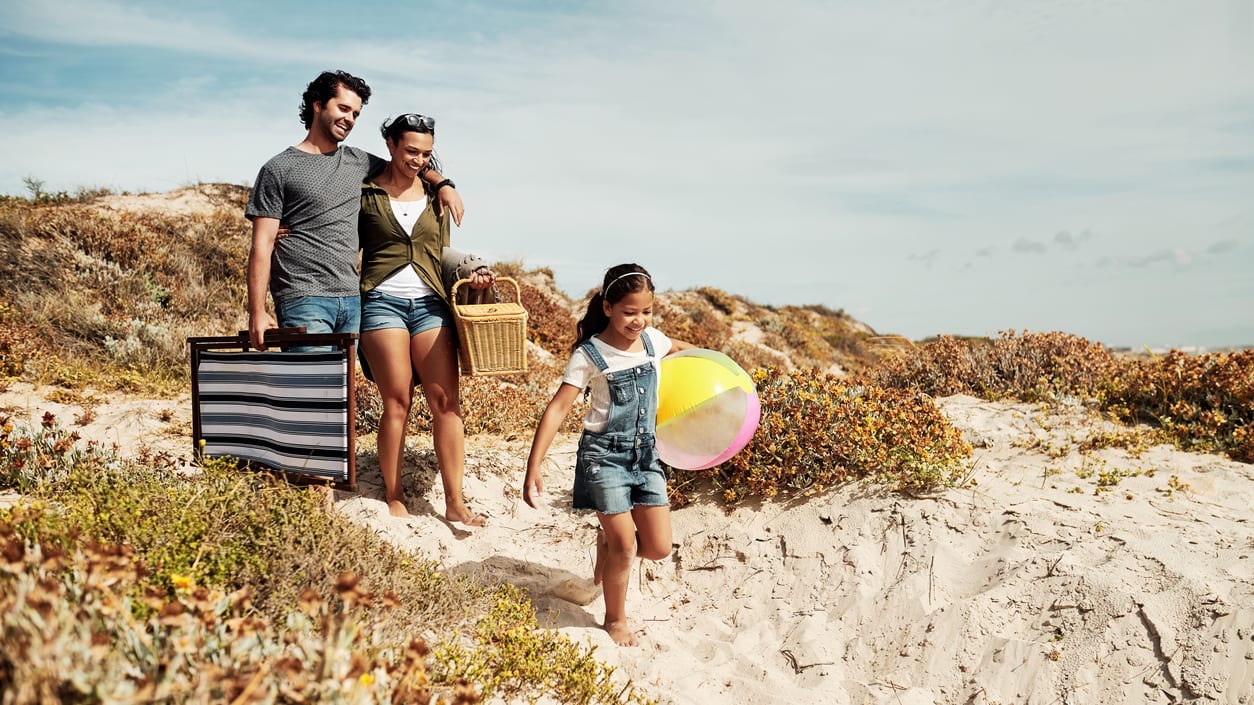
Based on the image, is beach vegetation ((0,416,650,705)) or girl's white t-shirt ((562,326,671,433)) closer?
beach vegetation ((0,416,650,705))

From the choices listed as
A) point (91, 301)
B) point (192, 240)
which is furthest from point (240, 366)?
point (192, 240)

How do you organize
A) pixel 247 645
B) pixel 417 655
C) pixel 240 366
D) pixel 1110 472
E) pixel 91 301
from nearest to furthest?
1. pixel 247 645
2. pixel 417 655
3. pixel 240 366
4. pixel 1110 472
5. pixel 91 301

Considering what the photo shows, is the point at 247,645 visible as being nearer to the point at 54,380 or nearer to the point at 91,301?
the point at 54,380

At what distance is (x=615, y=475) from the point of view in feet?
14.0

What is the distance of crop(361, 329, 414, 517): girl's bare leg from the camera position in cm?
494

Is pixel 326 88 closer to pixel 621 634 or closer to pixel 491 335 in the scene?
pixel 491 335

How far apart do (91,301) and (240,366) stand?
6.56m

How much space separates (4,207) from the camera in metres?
11.9

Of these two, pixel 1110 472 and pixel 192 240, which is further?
pixel 192 240

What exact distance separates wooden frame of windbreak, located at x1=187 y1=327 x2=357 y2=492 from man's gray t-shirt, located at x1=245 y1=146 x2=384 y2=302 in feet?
1.01

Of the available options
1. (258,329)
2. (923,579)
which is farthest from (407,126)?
(923,579)

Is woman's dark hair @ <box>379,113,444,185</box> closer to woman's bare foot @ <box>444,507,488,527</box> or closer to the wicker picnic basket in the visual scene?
the wicker picnic basket

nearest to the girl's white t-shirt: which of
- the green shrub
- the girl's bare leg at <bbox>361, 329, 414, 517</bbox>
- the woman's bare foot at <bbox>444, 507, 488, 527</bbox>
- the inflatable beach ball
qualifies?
the inflatable beach ball

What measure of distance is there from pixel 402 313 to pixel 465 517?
1.46 m
